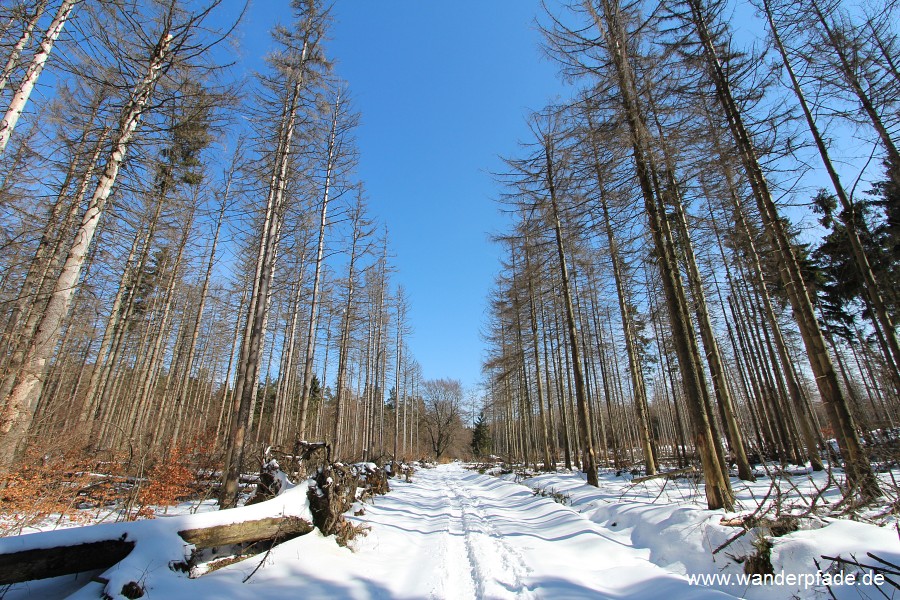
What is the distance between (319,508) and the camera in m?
5.19

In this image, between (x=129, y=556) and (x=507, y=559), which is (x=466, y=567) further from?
(x=129, y=556)

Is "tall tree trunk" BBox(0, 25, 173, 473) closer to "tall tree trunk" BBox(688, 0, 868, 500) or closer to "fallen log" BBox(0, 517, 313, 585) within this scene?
"fallen log" BBox(0, 517, 313, 585)

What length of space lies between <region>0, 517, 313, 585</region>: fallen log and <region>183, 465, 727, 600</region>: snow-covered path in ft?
0.99

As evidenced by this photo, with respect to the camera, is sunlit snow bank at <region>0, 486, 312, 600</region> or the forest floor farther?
the forest floor

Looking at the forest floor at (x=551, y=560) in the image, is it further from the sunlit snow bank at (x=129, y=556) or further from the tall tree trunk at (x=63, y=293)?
the tall tree trunk at (x=63, y=293)

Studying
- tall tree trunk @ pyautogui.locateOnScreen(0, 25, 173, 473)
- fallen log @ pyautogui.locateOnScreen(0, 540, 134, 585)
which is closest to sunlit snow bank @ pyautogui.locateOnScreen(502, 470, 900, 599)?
fallen log @ pyautogui.locateOnScreen(0, 540, 134, 585)

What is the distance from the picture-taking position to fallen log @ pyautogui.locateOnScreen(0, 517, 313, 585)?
8.49 feet

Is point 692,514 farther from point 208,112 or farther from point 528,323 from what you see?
point 528,323

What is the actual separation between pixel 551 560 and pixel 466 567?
107 cm

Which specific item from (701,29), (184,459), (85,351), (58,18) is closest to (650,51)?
(701,29)

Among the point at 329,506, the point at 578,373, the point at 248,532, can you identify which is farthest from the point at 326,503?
the point at 578,373

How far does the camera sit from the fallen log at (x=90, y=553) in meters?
2.59

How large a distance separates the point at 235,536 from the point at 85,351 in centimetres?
2490

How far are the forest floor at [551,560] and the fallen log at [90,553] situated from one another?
11 centimetres
